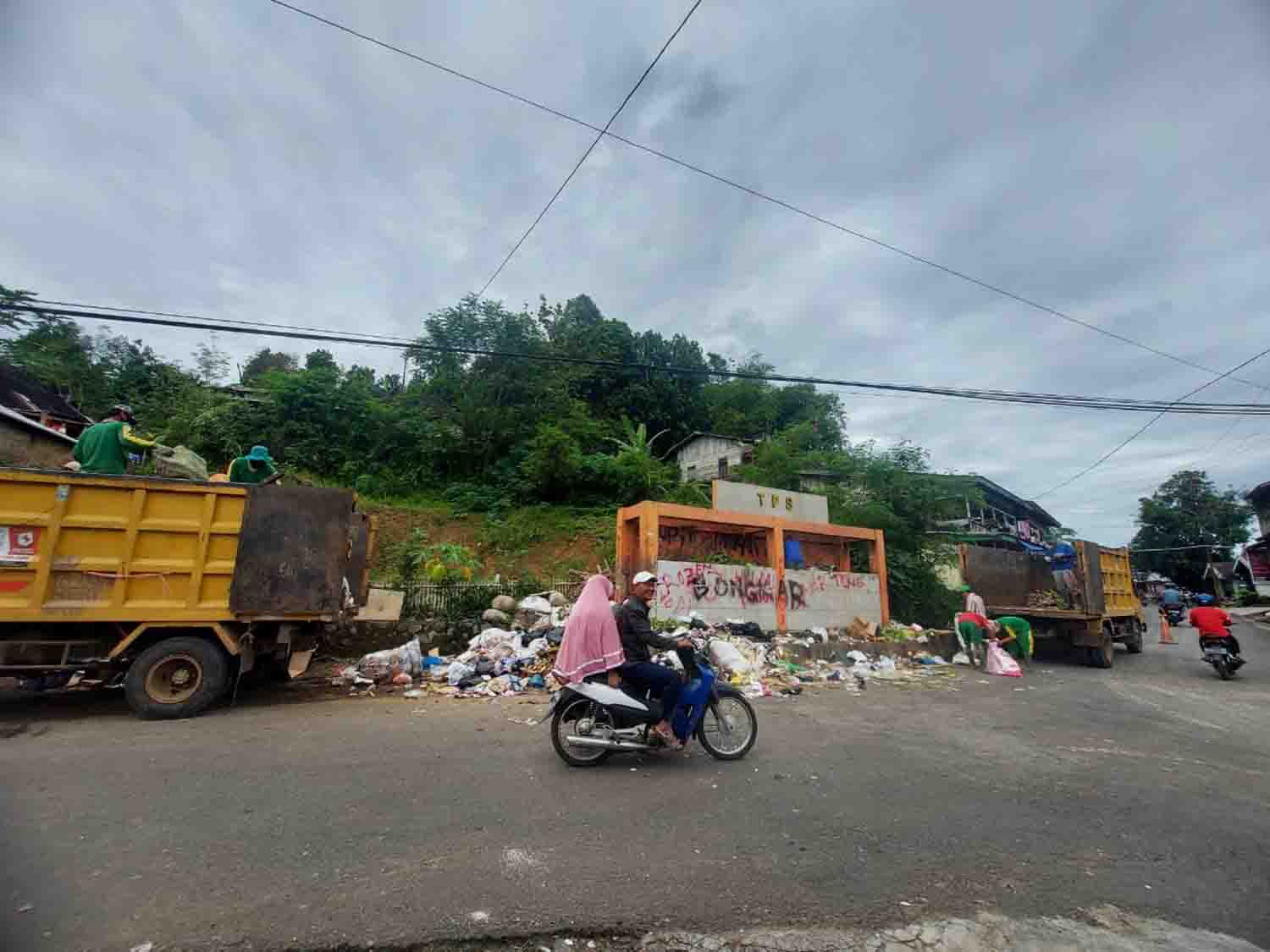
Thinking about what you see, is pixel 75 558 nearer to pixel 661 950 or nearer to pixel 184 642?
pixel 184 642

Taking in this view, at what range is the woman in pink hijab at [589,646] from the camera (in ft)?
14.4

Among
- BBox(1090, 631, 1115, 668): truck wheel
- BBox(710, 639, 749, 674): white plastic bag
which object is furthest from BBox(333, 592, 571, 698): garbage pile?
BBox(1090, 631, 1115, 668): truck wheel

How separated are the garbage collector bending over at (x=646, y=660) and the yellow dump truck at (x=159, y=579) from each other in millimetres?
3948

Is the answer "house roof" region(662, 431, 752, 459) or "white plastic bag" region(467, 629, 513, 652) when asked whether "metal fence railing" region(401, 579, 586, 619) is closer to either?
"white plastic bag" region(467, 629, 513, 652)

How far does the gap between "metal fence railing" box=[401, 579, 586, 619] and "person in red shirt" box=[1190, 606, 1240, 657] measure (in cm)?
1157

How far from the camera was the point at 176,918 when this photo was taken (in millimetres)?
2373

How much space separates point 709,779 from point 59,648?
651cm

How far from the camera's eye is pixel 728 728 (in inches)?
189

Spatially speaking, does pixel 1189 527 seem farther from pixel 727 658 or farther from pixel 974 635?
pixel 727 658

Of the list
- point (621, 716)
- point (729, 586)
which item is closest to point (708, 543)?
point (729, 586)

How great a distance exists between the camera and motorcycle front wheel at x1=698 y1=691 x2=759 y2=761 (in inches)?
186

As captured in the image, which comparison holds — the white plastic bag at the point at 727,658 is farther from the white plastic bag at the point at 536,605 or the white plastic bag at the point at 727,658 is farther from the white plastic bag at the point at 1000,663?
the white plastic bag at the point at 1000,663

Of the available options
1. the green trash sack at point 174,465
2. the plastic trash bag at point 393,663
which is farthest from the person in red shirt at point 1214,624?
the green trash sack at point 174,465

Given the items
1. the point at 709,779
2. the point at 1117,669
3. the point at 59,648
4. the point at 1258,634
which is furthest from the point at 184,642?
the point at 1258,634
